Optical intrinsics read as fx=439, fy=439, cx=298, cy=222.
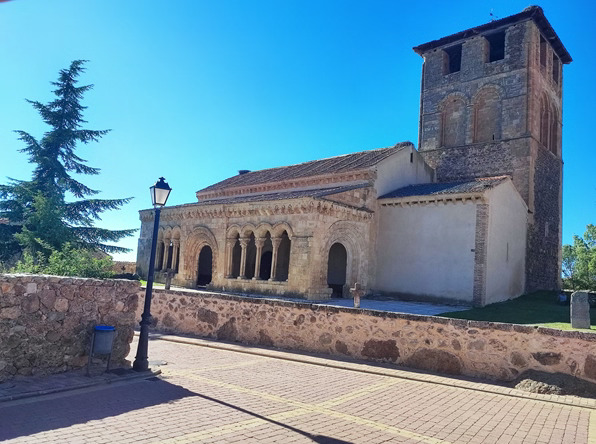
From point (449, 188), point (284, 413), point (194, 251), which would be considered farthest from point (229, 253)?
point (284, 413)

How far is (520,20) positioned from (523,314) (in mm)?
18732

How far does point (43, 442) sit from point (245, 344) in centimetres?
717

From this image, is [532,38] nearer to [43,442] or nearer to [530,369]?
[530,369]

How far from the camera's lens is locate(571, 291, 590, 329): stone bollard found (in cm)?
1199

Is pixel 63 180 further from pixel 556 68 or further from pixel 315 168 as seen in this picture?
pixel 556 68

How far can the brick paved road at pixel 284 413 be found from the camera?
5074 mm

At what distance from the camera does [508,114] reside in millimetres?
26000

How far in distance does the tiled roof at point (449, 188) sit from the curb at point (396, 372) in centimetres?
1259

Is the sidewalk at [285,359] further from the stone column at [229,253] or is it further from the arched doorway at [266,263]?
the arched doorway at [266,263]

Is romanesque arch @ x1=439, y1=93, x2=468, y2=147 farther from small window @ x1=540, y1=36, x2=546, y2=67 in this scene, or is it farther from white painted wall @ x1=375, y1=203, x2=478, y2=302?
white painted wall @ x1=375, y1=203, x2=478, y2=302

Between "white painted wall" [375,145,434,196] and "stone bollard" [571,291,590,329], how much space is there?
489 inches

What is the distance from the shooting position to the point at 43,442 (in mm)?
4578

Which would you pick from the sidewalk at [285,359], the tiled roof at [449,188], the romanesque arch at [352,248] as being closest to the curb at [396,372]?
the sidewalk at [285,359]

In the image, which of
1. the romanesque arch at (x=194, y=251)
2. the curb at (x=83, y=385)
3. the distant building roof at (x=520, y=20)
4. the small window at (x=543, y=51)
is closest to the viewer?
the curb at (x=83, y=385)
